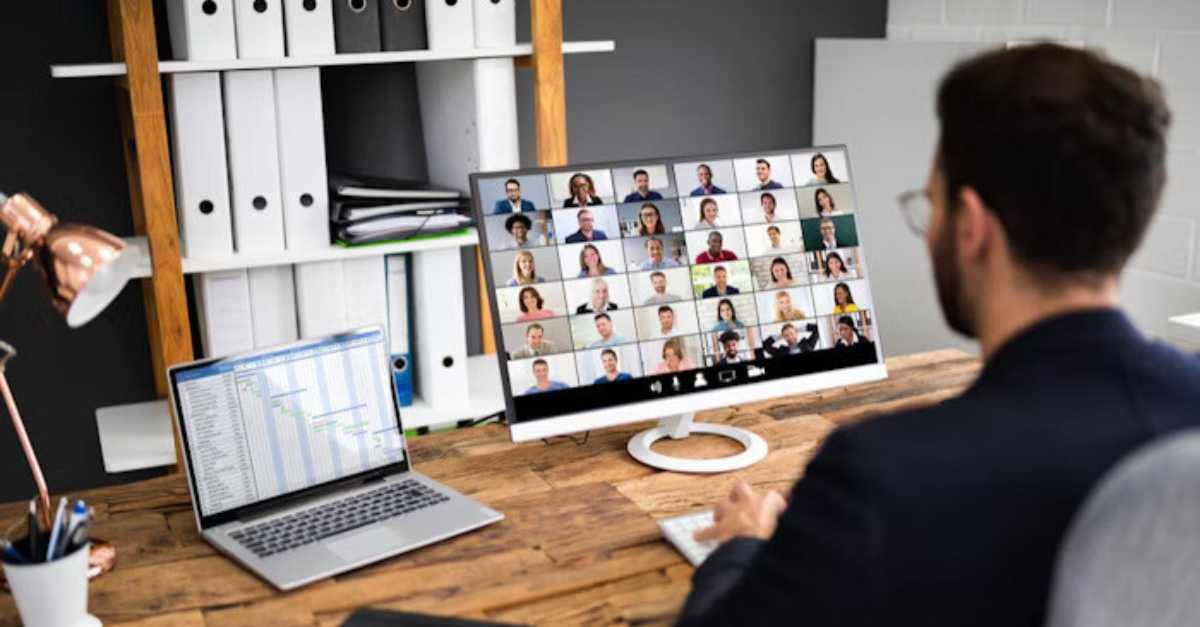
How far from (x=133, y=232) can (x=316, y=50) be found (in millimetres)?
703

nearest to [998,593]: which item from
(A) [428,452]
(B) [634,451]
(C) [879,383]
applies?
(B) [634,451]

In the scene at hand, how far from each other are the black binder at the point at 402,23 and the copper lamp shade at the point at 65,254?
1246 mm

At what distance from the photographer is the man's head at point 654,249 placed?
1.82 meters

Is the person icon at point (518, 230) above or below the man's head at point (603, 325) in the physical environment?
above

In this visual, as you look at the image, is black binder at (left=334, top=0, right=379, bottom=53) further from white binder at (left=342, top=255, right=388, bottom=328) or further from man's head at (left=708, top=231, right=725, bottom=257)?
man's head at (left=708, top=231, right=725, bottom=257)

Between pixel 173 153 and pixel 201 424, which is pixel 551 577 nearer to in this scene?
pixel 201 424

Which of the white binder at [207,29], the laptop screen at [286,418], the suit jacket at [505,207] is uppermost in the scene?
the white binder at [207,29]

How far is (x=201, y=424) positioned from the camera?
1.59m

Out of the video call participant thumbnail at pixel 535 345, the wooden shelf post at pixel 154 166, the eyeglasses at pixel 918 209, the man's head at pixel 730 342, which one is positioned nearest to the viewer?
the eyeglasses at pixel 918 209

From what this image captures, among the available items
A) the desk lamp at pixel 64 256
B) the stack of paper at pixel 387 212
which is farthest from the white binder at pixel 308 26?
the desk lamp at pixel 64 256

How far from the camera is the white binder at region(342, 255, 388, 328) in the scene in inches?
105

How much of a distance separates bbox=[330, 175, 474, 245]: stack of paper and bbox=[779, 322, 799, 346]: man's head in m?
1.00

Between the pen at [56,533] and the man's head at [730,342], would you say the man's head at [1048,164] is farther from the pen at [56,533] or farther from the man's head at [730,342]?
the pen at [56,533]

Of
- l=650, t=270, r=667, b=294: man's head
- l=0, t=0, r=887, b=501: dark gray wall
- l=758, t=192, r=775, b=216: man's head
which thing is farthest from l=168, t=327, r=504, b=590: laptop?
l=0, t=0, r=887, b=501: dark gray wall
